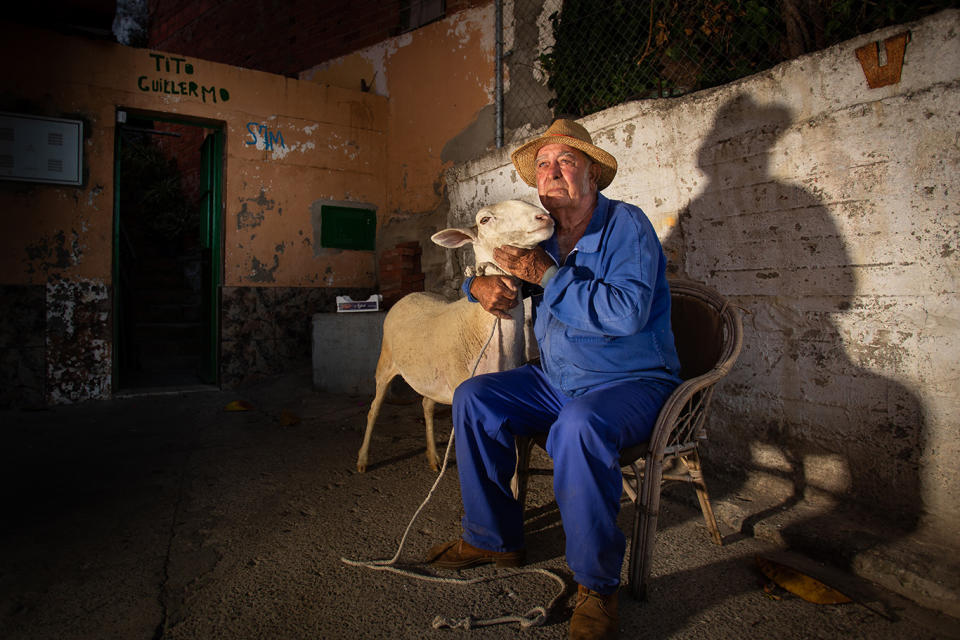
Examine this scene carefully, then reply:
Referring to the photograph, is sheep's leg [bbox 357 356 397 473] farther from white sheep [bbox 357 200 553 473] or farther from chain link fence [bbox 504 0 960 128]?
chain link fence [bbox 504 0 960 128]

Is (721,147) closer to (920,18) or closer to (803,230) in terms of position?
(803,230)

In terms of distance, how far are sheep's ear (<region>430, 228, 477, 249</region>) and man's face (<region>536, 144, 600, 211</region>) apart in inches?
13.0

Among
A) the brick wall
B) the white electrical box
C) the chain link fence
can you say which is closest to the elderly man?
the chain link fence

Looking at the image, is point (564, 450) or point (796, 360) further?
point (796, 360)

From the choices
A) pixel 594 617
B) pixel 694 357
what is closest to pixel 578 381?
pixel 694 357

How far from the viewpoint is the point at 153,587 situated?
2.00m

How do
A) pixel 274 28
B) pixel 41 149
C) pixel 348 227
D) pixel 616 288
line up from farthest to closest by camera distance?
pixel 274 28 < pixel 348 227 < pixel 41 149 < pixel 616 288

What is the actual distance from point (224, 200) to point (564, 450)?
5.74m

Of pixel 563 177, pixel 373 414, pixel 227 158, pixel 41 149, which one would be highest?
pixel 227 158

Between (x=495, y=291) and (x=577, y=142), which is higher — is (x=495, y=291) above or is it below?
below

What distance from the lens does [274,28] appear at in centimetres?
820

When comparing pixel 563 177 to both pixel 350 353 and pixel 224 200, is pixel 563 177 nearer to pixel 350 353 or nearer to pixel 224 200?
pixel 350 353

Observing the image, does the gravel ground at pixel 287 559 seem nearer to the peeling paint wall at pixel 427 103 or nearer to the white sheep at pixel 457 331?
the white sheep at pixel 457 331

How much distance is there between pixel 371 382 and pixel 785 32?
179 inches
